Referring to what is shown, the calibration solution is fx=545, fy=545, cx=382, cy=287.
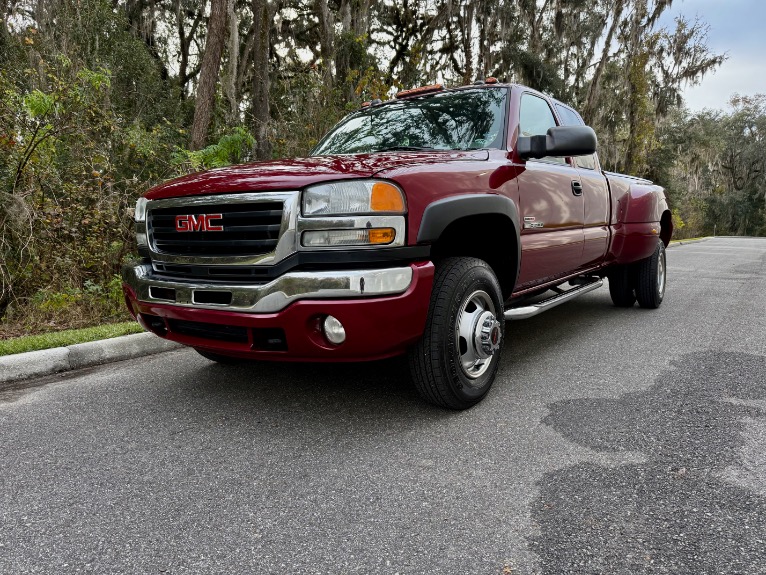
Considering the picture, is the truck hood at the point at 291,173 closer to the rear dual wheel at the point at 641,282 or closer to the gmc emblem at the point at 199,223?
the gmc emblem at the point at 199,223

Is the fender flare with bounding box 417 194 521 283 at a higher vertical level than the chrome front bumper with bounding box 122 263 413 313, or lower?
higher

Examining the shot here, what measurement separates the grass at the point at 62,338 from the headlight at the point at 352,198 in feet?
9.08

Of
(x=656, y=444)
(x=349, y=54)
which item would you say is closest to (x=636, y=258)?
(x=656, y=444)

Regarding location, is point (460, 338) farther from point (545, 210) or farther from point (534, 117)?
point (534, 117)

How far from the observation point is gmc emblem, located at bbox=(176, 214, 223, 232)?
2.77 m

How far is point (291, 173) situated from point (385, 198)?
0.52m

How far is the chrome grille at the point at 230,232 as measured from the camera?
2627 millimetres

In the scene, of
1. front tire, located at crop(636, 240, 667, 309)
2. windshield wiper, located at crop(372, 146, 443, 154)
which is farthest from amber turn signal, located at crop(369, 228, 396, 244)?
front tire, located at crop(636, 240, 667, 309)

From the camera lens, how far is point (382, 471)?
2375 mm

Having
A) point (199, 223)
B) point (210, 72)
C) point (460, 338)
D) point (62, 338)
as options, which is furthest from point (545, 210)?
point (210, 72)

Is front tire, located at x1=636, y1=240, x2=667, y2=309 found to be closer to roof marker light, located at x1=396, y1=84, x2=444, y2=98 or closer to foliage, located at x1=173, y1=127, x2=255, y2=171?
roof marker light, located at x1=396, y1=84, x2=444, y2=98

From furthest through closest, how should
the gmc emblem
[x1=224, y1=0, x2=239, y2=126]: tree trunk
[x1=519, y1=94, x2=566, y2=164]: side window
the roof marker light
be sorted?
[x1=224, y1=0, x2=239, y2=126]: tree trunk < the roof marker light < [x1=519, y1=94, x2=566, y2=164]: side window < the gmc emblem

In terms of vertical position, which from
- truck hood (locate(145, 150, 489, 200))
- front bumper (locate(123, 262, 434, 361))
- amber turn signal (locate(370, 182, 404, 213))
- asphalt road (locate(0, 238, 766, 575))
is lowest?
asphalt road (locate(0, 238, 766, 575))

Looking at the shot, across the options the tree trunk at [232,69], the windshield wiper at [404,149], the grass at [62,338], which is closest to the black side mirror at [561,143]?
the windshield wiper at [404,149]
